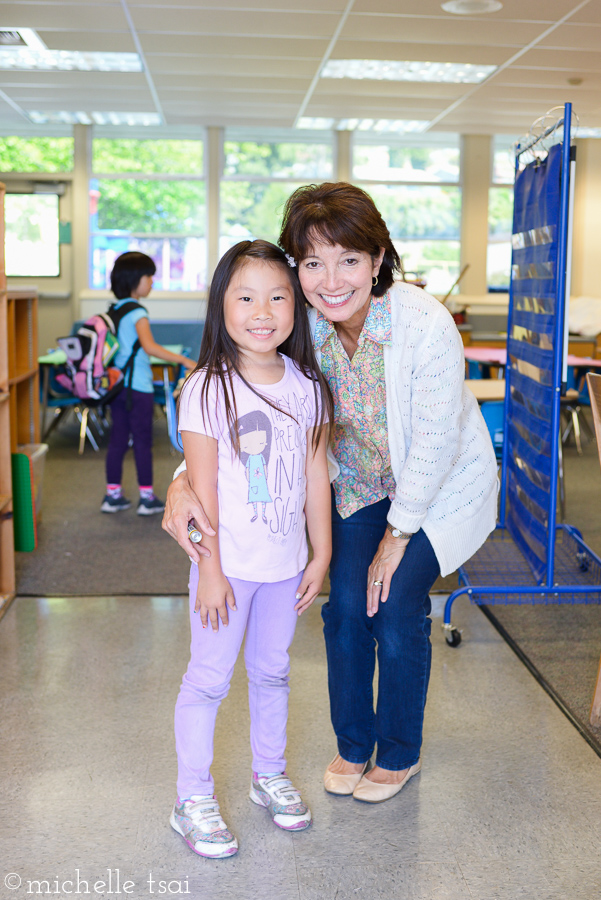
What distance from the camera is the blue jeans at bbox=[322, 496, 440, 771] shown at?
70.9 inches

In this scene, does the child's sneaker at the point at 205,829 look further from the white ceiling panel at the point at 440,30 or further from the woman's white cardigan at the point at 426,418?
the white ceiling panel at the point at 440,30

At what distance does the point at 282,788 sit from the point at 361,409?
841mm

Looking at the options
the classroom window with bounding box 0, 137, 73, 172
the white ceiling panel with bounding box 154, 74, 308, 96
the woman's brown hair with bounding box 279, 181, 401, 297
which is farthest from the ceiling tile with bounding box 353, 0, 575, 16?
the classroom window with bounding box 0, 137, 73, 172

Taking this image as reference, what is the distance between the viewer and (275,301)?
1643mm

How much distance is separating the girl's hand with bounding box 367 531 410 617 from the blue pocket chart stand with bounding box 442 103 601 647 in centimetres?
102

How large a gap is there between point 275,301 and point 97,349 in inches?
118

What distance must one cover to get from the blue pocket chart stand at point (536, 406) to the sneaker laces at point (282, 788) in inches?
42.3

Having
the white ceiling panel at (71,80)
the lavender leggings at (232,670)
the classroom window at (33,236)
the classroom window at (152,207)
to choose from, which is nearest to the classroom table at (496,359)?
the white ceiling panel at (71,80)

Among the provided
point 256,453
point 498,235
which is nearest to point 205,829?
point 256,453

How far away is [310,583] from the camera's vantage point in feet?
5.71

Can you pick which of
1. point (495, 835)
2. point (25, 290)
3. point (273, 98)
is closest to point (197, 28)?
point (273, 98)

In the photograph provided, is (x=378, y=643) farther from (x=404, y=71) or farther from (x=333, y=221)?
(x=404, y=71)

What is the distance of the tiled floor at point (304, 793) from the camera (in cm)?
165

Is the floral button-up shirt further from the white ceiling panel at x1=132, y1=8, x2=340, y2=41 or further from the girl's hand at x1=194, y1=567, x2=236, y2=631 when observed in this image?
the white ceiling panel at x1=132, y1=8, x2=340, y2=41
